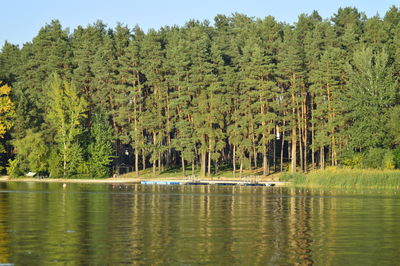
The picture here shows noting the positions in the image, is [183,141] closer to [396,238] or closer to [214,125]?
[214,125]

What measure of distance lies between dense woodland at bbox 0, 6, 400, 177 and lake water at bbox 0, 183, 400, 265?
5217cm

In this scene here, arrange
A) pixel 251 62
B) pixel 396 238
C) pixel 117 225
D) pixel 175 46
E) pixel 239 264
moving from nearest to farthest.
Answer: pixel 239 264, pixel 396 238, pixel 117 225, pixel 251 62, pixel 175 46

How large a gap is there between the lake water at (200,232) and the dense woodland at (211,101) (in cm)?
5217

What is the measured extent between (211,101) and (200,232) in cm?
8317

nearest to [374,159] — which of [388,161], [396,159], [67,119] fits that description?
[388,161]

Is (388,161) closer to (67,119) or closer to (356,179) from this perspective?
(356,179)

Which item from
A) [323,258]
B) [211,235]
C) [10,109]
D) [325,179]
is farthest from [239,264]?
[10,109]

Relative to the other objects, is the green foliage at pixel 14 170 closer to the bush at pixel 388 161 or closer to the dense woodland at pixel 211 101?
the dense woodland at pixel 211 101

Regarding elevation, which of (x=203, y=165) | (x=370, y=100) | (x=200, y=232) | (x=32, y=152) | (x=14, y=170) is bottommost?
(x=200, y=232)

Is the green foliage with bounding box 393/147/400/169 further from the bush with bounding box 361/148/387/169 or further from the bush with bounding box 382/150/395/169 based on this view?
the bush with bounding box 361/148/387/169

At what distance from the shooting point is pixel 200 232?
130 feet

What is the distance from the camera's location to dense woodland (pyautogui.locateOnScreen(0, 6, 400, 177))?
114812 millimetres

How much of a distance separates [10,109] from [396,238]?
335ft

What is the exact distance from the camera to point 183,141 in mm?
124938
